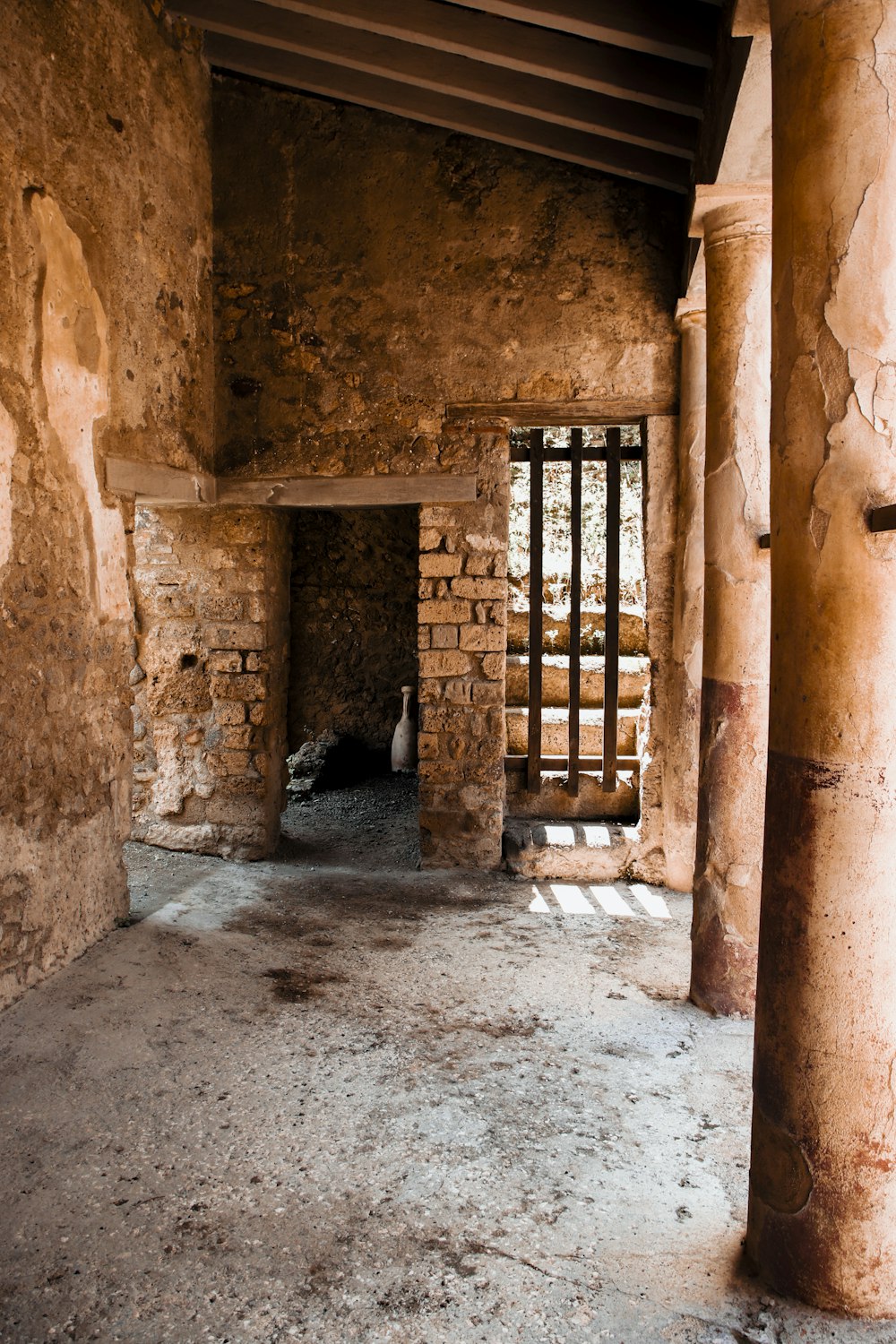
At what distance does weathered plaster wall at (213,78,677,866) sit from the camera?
455cm

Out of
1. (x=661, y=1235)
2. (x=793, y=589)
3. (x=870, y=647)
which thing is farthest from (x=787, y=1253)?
(x=793, y=589)

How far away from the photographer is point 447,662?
480 centimetres

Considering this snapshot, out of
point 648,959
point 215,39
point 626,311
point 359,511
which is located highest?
point 215,39

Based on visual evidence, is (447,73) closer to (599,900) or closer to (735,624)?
(735,624)

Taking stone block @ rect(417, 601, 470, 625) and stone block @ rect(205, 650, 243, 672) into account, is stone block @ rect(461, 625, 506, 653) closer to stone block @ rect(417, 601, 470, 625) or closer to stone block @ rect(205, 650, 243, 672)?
stone block @ rect(417, 601, 470, 625)

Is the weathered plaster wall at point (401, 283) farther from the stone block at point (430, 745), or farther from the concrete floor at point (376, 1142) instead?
the concrete floor at point (376, 1142)

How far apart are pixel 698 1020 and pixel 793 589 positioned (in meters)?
1.96

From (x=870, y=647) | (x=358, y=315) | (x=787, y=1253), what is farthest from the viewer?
(x=358, y=315)

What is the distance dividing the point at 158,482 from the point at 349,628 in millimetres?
3192

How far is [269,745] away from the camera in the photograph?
502 centimetres

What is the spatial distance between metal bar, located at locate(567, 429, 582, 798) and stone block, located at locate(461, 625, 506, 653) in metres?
0.53

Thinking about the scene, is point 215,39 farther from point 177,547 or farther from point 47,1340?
point 47,1340

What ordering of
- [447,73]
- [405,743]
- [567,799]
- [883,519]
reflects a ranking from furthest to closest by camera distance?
[405,743], [567,799], [447,73], [883,519]

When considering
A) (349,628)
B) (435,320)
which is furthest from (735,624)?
(349,628)
